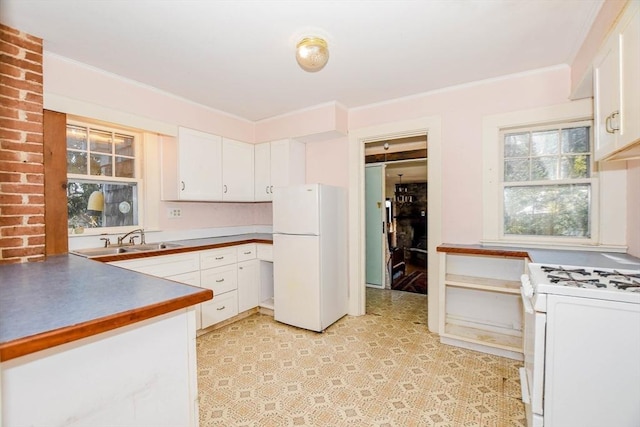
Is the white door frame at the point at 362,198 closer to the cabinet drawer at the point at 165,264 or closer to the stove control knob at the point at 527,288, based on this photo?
the stove control knob at the point at 527,288

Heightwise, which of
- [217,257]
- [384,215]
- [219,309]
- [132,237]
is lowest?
[219,309]

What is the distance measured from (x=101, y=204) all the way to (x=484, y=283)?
355 centimetres

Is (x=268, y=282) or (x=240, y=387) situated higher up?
(x=268, y=282)

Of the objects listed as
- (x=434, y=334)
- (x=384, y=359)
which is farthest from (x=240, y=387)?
(x=434, y=334)

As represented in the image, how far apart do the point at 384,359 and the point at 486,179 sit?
1.80 metres

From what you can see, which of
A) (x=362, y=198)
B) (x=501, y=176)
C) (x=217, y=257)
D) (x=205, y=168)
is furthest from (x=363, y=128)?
(x=217, y=257)

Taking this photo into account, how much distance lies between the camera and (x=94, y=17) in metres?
1.79

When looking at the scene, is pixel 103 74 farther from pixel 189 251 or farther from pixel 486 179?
pixel 486 179

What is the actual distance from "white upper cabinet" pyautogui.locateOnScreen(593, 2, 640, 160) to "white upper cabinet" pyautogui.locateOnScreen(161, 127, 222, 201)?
3204 mm

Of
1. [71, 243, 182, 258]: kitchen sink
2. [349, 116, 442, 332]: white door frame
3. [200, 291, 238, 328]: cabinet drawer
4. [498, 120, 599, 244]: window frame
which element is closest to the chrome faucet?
[71, 243, 182, 258]: kitchen sink

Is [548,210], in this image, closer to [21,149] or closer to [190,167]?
[190,167]

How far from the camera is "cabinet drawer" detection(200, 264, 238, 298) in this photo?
292cm

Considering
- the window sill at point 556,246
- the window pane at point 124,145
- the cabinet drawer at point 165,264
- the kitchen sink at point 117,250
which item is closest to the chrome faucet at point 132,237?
the kitchen sink at point 117,250

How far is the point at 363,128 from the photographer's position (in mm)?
3303
